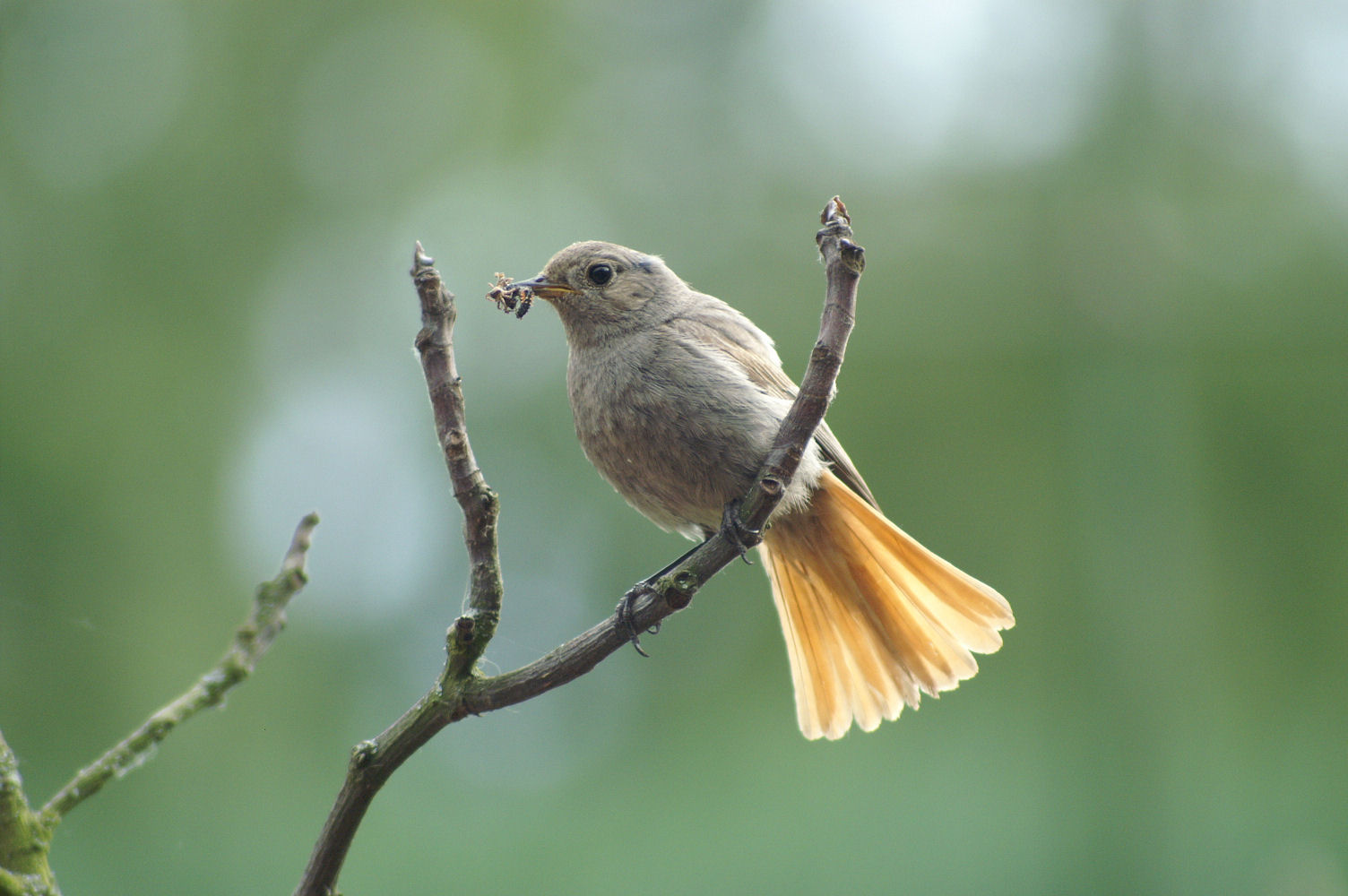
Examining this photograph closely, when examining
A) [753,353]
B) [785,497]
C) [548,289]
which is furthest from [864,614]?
[548,289]

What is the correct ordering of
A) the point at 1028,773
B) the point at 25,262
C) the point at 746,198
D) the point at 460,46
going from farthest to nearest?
the point at 460,46 → the point at 746,198 → the point at 25,262 → the point at 1028,773

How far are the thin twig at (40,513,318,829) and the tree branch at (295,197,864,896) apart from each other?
0.30 meters

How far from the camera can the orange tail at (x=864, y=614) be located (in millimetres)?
3381

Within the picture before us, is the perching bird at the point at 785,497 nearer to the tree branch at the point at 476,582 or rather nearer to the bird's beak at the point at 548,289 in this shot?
the bird's beak at the point at 548,289

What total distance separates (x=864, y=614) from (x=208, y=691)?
2.58 metres

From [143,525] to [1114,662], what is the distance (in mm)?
5118

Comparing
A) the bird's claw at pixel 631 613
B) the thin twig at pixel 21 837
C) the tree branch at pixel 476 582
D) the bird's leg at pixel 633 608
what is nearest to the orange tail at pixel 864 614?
the bird's leg at pixel 633 608

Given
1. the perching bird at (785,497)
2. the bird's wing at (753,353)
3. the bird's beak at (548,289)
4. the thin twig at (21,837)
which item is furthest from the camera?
the bird's beak at (548,289)

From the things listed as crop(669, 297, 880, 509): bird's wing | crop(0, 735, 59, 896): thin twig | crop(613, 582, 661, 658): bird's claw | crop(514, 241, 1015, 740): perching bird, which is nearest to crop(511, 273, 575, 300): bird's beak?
crop(514, 241, 1015, 740): perching bird

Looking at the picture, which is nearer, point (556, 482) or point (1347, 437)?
point (1347, 437)

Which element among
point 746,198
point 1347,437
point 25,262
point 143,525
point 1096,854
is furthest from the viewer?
point 746,198

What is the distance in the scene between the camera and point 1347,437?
5652mm

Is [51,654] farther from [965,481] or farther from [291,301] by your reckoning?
[965,481]

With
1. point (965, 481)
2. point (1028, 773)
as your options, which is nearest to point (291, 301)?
point (965, 481)
